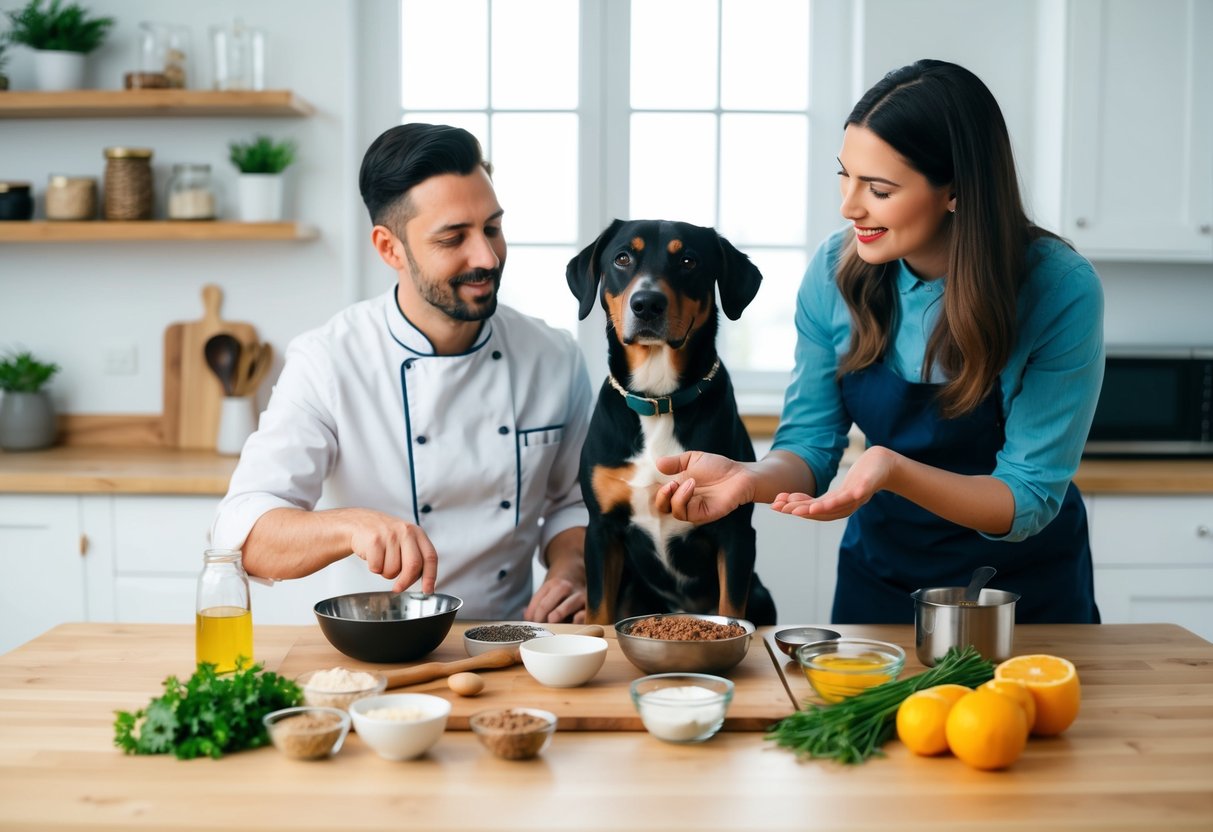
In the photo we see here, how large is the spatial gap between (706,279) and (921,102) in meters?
0.48

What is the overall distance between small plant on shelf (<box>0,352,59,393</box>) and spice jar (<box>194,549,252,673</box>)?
2320mm

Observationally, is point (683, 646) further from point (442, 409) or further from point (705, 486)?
point (442, 409)

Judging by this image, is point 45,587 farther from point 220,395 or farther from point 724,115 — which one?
point 724,115

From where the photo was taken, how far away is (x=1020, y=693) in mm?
1183

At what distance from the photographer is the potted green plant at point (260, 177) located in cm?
331

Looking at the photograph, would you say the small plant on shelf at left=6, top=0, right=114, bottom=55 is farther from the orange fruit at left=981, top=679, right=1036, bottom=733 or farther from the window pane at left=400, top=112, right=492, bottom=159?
the orange fruit at left=981, top=679, right=1036, bottom=733

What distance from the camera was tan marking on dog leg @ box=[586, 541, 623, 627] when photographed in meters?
1.84

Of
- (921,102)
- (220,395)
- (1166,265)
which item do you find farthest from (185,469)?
(1166,265)

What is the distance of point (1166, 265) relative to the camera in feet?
11.6

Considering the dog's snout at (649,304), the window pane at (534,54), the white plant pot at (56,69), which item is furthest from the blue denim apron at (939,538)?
the white plant pot at (56,69)

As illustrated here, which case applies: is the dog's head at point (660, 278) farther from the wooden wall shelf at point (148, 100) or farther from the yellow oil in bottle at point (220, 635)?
the wooden wall shelf at point (148, 100)

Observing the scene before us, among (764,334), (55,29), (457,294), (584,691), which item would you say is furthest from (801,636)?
(55,29)

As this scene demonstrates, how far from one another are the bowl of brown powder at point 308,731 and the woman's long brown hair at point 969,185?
3.32 ft

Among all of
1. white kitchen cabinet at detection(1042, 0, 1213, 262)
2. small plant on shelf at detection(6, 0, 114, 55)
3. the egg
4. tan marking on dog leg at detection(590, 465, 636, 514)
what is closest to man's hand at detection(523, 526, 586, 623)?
tan marking on dog leg at detection(590, 465, 636, 514)
